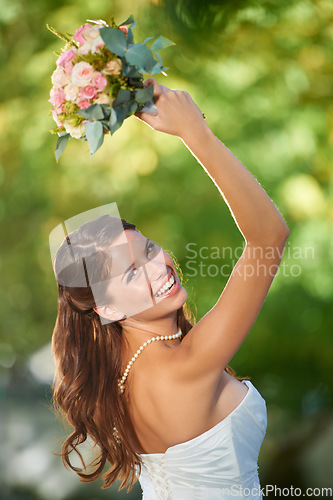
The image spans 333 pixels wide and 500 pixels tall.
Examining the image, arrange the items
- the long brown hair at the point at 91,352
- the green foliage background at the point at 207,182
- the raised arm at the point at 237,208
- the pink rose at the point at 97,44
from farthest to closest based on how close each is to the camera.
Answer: the green foliage background at the point at 207,182
the long brown hair at the point at 91,352
the pink rose at the point at 97,44
the raised arm at the point at 237,208

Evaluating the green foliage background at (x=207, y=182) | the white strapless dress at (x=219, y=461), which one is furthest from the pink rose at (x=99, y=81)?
the green foliage background at (x=207, y=182)

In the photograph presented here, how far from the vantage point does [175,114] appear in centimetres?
121

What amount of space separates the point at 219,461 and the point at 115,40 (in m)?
1.21

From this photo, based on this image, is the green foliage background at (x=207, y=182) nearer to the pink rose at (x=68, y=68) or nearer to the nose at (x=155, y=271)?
the nose at (x=155, y=271)

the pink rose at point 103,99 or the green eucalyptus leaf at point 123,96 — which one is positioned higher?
the green eucalyptus leaf at point 123,96

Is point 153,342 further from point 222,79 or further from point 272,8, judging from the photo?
point 272,8

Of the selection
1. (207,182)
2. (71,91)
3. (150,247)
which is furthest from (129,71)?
(207,182)

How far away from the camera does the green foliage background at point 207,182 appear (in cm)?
422

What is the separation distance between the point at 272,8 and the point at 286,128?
37.0 inches

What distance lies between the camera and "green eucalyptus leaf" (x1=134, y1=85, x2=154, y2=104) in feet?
4.00

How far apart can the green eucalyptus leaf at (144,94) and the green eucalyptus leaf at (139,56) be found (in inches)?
3.0

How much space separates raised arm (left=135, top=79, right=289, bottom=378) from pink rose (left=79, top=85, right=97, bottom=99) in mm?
134

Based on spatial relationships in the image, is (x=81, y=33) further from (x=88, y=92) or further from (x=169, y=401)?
(x=169, y=401)

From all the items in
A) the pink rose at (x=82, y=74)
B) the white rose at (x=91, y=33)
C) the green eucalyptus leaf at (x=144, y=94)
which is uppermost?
the white rose at (x=91, y=33)
